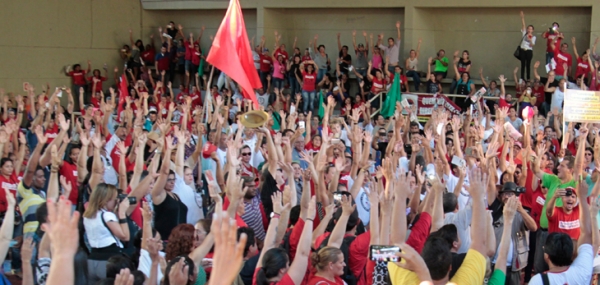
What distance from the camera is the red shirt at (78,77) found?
19344 mm

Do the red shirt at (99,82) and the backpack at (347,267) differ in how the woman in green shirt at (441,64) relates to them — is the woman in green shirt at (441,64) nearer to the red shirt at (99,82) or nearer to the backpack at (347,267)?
the red shirt at (99,82)

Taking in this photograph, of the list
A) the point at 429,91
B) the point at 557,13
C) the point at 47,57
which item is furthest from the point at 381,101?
the point at 47,57

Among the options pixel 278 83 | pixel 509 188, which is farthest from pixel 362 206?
pixel 278 83

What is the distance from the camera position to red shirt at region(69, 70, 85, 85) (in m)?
19.3

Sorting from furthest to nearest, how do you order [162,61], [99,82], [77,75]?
[162,61] → [77,75] → [99,82]

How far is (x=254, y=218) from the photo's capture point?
649 cm

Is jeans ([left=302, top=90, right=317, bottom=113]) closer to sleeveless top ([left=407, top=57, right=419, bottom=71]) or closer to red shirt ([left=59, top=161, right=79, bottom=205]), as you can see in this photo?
sleeveless top ([left=407, top=57, right=419, bottom=71])

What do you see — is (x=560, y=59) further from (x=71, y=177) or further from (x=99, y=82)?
(x=71, y=177)

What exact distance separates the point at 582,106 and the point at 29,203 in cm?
748

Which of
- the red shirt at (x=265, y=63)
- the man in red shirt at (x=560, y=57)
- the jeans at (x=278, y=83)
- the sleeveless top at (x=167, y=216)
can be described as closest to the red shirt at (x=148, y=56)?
the red shirt at (x=265, y=63)

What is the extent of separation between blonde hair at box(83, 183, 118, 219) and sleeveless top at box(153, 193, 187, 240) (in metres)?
1.05

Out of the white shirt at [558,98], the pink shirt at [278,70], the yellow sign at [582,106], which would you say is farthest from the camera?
the pink shirt at [278,70]

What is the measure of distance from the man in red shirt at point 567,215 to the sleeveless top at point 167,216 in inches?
137

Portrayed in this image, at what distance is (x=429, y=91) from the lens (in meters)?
16.9
